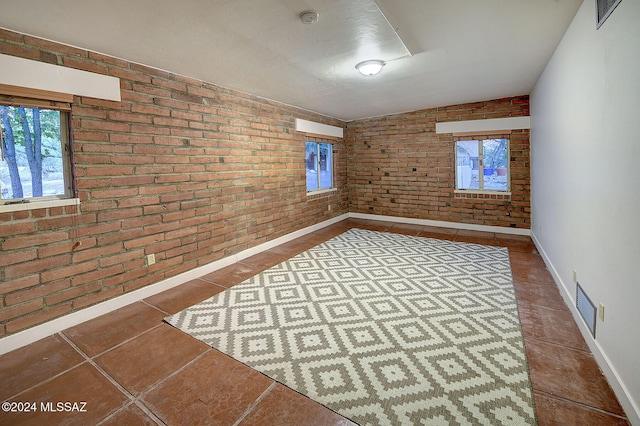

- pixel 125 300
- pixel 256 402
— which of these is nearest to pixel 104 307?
pixel 125 300

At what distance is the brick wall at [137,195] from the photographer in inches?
87.7

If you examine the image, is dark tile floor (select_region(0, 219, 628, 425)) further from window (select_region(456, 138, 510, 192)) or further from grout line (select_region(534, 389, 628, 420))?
window (select_region(456, 138, 510, 192))

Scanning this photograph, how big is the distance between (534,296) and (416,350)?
161 cm

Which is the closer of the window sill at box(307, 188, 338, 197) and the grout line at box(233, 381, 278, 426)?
the grout line at box(233, 381, 278, 426)

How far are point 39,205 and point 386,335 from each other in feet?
9.47

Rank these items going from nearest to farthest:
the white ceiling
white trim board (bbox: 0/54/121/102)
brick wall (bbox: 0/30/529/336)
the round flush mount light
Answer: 1. the white ceiling
2. white trim board (bbox: 0/54/121/102)
3. brick wall (bbox: 0/30/529/336)
4. the round flush mount light

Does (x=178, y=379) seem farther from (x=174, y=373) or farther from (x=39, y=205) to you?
(x=39, y=205)

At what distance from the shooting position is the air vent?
195 centimetres

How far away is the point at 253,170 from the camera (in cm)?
427

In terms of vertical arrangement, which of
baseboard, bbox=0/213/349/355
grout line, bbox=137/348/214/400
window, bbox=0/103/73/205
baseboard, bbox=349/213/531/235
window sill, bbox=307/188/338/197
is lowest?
grout line, bbox=137/348/214/400

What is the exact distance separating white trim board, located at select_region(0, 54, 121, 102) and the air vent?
418 centimetres

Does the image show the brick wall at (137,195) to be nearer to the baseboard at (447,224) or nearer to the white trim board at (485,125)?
the baseboard at (447,224)

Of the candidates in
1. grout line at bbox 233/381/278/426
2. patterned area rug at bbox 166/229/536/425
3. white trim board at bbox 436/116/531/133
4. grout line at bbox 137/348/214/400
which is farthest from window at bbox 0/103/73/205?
white trim board at bbox 436/116/531/133

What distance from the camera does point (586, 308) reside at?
2.10 metres
